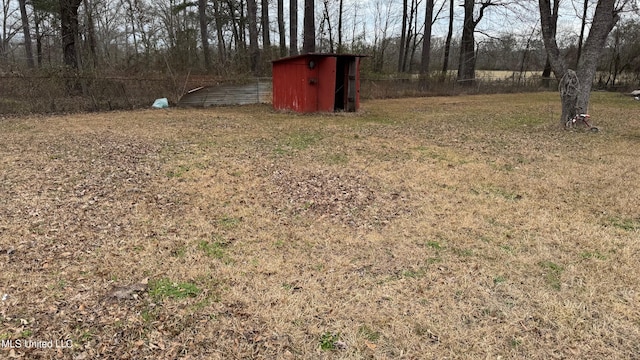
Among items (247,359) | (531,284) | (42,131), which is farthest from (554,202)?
(42,131)

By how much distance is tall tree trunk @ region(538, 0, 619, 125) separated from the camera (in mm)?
7789

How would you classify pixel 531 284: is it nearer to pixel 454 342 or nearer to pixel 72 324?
pixel 454 342

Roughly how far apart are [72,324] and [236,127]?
285 inches

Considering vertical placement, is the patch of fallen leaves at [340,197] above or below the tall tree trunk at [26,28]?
below

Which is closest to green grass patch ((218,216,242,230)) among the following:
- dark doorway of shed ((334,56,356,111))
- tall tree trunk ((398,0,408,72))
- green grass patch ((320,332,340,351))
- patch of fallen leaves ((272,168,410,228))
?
patch of fallen leaves ((272,168,410,228))

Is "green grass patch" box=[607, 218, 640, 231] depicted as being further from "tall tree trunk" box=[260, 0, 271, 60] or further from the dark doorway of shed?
"tall tree trunk" box=[260, 0, 271, 60]

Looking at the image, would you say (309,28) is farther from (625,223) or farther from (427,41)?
(625,223)

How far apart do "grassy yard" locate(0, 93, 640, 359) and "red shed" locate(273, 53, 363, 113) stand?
511 centimetres

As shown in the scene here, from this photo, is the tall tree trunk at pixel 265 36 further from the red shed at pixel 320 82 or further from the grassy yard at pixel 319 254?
the grassy yard at pixel 319 254

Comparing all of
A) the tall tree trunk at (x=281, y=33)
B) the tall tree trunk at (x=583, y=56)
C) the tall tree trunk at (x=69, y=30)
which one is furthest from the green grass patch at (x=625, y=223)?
the tall tree trunk at (x=281, y=33)

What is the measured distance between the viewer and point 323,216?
3.87 m

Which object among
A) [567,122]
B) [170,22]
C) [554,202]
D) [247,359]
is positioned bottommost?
[247,359]

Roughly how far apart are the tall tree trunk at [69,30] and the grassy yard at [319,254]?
29.3 feet

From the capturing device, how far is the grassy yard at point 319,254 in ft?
7.11
